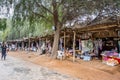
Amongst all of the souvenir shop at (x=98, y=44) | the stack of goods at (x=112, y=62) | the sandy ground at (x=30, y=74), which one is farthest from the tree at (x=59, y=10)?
the sandy ground at (x=30, y=74)

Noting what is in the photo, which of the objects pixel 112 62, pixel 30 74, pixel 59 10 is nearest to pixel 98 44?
pixel 112 62

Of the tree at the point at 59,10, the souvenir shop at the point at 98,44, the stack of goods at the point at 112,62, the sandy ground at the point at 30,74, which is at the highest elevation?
the tree at the point at 59,10

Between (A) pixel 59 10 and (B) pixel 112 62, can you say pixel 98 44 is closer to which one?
(B) pixel 112 62

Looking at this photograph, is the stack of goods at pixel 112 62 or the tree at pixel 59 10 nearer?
the stack of goods at pixel 112 62

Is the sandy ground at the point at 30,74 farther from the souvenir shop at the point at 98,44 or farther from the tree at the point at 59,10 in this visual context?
the tree at the point at 59,10

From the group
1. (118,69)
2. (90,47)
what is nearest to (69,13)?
(90,47)

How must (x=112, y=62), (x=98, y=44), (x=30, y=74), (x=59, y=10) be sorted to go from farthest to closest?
(x=59, y=10) → (x=98, y=44) → (x=112, y=62) → (x=30, y=74)

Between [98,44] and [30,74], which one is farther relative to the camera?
[98,44]

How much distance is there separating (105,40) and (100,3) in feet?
12.2

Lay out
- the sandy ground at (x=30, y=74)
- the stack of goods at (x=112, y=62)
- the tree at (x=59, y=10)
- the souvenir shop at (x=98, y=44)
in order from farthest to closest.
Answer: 1. the souvenir shop at (x=98, y=44)
2. the tree at (x=59, y=10)
3. the stack of goods at (x=112, y=62)
4. the sandy ground at (x=30, y=74)

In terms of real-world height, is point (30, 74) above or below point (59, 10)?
below

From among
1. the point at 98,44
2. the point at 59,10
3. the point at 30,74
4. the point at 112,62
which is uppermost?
the point at 59,10

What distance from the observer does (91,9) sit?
14602 millimetres

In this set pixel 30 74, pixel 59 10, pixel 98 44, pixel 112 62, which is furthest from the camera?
pixel 59 10
